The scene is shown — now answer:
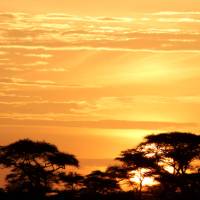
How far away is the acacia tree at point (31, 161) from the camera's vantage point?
101250 millimetres

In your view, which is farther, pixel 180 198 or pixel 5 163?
pixel 5 163

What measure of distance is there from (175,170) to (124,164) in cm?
1082

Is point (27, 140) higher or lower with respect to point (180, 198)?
higher

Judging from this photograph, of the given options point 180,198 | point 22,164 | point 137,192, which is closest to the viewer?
point 180,198

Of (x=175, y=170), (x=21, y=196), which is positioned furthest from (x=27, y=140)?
(x=175, y=170)

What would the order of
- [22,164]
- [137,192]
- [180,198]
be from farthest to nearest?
1. [137,192]
2. [22,164]
3. [180,198]

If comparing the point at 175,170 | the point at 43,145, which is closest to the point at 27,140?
the point at 43,145

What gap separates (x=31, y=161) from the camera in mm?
102000

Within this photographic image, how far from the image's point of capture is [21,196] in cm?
9444

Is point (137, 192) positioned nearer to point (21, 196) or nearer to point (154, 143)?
point (154, 143)

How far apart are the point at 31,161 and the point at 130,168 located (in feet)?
40.5

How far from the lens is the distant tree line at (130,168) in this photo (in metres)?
96.1

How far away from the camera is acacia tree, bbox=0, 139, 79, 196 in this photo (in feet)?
332

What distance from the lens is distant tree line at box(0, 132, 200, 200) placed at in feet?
315
